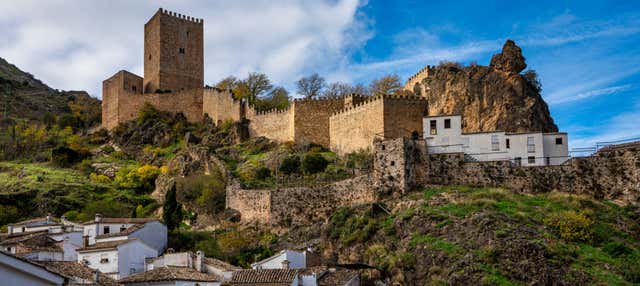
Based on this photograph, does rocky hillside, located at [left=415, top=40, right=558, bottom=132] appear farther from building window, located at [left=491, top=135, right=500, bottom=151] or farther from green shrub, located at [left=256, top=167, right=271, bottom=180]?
green shrub, located at [left=256, top=167, right=271, bottom=180]

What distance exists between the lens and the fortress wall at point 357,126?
43.9m

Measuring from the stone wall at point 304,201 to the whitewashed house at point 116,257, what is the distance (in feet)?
25.3

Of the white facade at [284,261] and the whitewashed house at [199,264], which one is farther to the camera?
the white facade at [284,261]

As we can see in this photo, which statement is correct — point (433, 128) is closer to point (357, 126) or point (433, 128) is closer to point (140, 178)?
point (357, 126)

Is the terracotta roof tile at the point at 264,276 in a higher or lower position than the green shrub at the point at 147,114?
lower

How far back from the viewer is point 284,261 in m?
30.9

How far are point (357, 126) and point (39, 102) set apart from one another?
5665 cm

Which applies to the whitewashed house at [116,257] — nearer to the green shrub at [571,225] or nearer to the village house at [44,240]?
the village house at [44,240]

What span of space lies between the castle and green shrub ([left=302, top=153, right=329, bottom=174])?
3040mm

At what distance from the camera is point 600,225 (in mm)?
30953

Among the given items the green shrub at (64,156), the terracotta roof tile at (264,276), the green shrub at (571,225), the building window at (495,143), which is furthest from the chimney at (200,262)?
the green shrub at (64,156)

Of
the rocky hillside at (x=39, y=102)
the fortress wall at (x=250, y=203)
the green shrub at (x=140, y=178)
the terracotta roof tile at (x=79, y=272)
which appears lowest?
the terracotta roof tile at (x=79, y=272)

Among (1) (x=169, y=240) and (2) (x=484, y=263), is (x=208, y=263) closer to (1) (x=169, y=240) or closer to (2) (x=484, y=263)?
(1) (x=169, y=240)

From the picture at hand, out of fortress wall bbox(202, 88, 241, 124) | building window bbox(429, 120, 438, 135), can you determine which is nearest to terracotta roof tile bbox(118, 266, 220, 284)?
building window bbox(429, 120, 438, 135)
